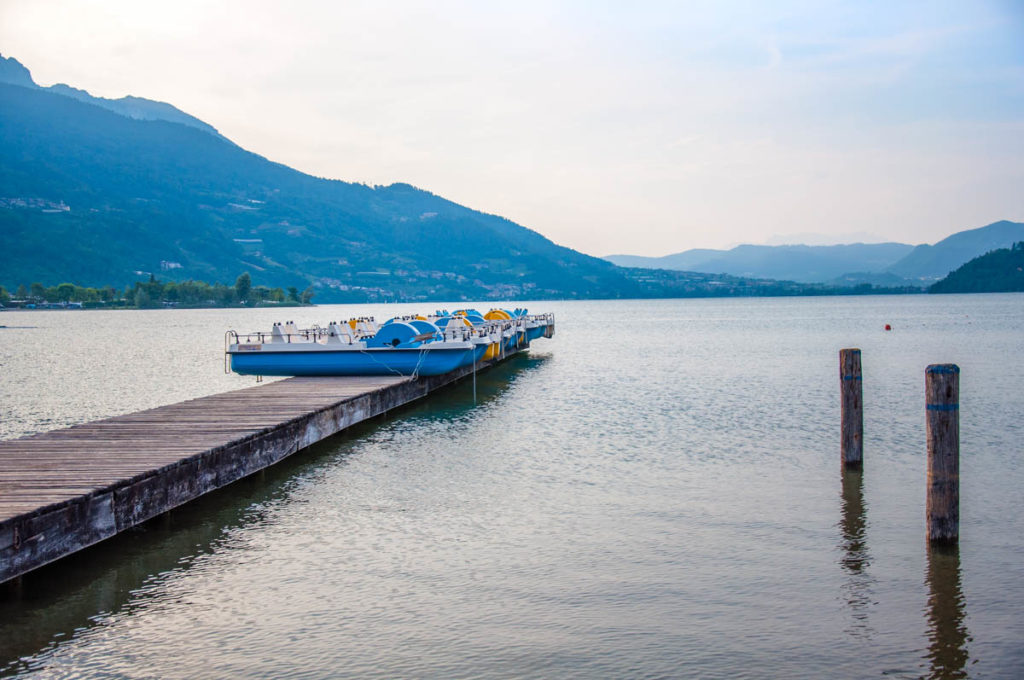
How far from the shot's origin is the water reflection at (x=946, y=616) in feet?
23.2

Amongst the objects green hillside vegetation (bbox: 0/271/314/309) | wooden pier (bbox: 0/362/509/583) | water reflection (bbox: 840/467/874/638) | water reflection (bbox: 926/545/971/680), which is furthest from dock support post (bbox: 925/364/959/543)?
green hillside vegetation (bbox: 0/271/314/309)

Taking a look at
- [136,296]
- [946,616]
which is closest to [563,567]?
[946,616]

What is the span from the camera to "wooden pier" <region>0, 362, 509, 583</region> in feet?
26.6

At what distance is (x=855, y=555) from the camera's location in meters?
9.98

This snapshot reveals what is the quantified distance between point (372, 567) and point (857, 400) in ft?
27.0

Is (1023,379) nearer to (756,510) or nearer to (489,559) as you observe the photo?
(756,510)

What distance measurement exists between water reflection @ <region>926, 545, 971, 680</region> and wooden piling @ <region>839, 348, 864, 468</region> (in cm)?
395

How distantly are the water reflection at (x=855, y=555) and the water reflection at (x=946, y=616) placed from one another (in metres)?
→ 0.56

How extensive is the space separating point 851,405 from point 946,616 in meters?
5.95

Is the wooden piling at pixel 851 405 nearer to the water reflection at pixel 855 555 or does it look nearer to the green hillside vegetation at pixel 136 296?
the water reflection at pixel 855 555

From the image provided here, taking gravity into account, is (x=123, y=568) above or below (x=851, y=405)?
below

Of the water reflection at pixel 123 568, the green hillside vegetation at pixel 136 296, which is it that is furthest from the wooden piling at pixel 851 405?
the green hillside vegetation at pixel 136 296

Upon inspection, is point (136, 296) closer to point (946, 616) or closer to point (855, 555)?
point (855, 555)

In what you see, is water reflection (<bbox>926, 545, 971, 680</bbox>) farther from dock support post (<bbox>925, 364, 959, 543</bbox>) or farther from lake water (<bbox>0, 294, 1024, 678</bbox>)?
dock support post (<bbox>925, 364, 959, 543</bbox>)
